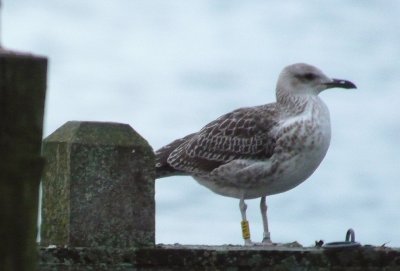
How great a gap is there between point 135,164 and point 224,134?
614cm

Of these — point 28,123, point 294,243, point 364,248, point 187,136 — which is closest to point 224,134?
point 187,136

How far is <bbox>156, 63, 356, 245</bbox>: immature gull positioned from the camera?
15.4m

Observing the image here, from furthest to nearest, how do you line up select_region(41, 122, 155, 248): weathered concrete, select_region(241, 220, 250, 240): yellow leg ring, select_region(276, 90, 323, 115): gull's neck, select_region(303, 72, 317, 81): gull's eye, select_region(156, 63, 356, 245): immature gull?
select_region(303, 72, 317, 81): gull's eye → select_region(276, 90, 323, 115): gull's neck → select_region(156, 63, 356, 245): immature gull → select_region(241, 220, 250, 240): yellow leg ring → select_region(41, 122, 155, 248): weathered concrete

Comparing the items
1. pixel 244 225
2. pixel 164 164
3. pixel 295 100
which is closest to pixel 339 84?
pixel 295 100

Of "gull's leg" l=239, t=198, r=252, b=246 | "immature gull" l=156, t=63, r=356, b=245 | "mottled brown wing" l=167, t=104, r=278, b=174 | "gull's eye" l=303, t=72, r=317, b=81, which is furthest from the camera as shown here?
"gull's eye" l=303, t=72, r=317, b=81

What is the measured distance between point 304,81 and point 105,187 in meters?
6.83

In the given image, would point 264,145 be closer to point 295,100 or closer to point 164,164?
point 295,100

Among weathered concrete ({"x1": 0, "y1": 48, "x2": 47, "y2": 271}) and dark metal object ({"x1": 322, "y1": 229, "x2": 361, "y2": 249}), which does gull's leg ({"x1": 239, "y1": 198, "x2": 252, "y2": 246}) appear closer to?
dark metal object ({"x1": 322, "y1": 229, "x2": 361, "y2": 249})

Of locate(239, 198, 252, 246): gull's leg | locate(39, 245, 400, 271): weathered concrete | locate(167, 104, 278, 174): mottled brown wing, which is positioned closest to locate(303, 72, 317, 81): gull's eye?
locate(167, 104, 278, 174): mottled brown wing

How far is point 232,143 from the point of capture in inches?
638

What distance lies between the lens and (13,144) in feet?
17.0

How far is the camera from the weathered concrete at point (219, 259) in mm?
10031

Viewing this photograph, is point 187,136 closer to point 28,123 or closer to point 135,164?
point 135,164

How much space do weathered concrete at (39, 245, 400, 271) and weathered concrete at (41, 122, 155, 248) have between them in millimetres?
168
